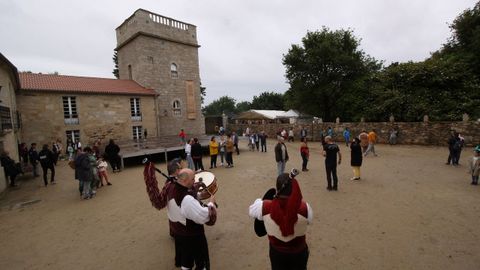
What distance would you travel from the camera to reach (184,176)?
9.49 feet

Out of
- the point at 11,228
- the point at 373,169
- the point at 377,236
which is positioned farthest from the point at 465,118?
the point at 11,228

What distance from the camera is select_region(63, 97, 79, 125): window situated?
17.5 meters

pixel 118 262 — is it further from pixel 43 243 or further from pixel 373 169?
pixel 373 169

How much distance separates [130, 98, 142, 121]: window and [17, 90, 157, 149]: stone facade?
0.78 ft

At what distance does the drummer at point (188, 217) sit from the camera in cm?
276

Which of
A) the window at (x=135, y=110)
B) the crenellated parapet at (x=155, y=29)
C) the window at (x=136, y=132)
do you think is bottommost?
the window at (x=136, y=132)

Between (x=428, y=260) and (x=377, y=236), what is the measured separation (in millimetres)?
864

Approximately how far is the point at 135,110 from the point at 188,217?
65.5 ft

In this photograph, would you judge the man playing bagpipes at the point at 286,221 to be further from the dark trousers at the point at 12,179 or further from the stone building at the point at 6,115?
the dark trousers at the point at 12,179

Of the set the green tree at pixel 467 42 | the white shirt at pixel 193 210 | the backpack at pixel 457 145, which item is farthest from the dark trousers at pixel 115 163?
the green tree at pixel 467 42

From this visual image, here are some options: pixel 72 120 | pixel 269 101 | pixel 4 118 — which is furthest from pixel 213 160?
pixel 269 101

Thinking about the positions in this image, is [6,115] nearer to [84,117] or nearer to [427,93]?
[84,117]

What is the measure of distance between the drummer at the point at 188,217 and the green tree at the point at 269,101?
6181 centimetres

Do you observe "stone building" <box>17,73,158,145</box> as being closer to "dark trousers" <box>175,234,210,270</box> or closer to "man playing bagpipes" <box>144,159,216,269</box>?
"man playing bagpipes" <box>144,159,216,269</box>
